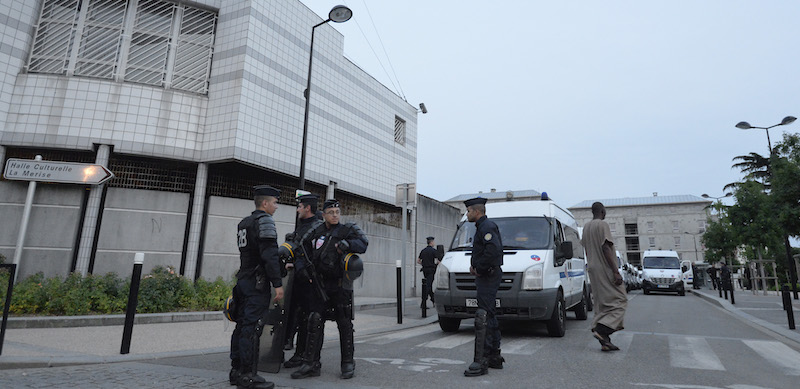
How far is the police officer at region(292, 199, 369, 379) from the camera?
14.3 ft

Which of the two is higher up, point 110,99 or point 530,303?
point 110,99

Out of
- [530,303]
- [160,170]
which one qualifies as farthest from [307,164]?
[530,303]

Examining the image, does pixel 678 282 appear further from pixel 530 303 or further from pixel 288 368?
pixel 288 368

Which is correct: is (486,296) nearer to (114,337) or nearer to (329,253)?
(329,253)

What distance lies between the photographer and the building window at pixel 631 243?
262 feet

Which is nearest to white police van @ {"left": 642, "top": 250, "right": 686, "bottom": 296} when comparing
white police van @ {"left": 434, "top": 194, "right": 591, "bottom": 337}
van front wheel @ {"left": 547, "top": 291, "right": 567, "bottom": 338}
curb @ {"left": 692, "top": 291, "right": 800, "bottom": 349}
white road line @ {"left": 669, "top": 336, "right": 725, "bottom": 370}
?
curb @ {"left": 692, "top": 291, "right": 800, "bottom": 349}

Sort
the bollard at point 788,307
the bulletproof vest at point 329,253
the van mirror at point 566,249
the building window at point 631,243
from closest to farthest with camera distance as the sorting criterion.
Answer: the bulletproof vest at point 329,253, the van mirror at point 566,249, the bollard at point 788,307, the building window at point 631,243

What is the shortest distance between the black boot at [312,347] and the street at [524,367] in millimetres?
111

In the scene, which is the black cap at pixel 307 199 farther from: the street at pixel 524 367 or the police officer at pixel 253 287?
the street at pixel 524 367

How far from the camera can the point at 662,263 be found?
2359 centimetres

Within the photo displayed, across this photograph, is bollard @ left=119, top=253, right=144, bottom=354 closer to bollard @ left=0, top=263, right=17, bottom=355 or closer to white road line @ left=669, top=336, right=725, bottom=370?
Answer: bollard @ left=0, top=263, right=17, bottom=355

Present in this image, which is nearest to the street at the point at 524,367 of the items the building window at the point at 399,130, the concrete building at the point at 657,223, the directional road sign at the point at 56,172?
Result: the directional road sign at the point at 56,172

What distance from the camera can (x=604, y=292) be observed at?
20.0 ft

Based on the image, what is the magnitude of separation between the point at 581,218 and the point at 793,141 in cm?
7327
